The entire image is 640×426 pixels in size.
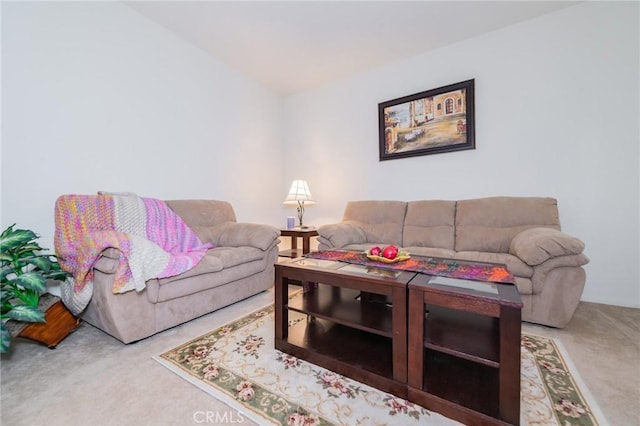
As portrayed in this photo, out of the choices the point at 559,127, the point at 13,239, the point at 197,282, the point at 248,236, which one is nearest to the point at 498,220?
the point at 559,127

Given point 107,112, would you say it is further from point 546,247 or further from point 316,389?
point 546,247

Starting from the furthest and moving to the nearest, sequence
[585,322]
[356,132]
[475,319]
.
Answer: [356,132]
[585,322]
[475,319]

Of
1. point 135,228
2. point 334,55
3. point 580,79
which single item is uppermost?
point 334,55

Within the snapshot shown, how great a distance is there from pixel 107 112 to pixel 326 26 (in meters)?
2.04

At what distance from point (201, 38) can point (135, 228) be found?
201cm

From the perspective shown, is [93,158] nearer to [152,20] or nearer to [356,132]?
[152,20]

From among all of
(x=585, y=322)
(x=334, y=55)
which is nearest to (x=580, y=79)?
(x=585, y=322)

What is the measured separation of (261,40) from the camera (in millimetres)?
2646

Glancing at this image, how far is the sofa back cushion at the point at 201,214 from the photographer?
2418 millimetres

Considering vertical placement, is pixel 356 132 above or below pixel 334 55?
below

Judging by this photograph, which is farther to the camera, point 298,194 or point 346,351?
point 298,194

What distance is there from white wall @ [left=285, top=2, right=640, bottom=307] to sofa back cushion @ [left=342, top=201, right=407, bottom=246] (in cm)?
33

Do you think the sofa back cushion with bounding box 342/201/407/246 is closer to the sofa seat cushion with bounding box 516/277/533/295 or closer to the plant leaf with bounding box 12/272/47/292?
the sofa seat cushion with bounding box 516/277/533/295

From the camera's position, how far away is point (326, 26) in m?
2.45
